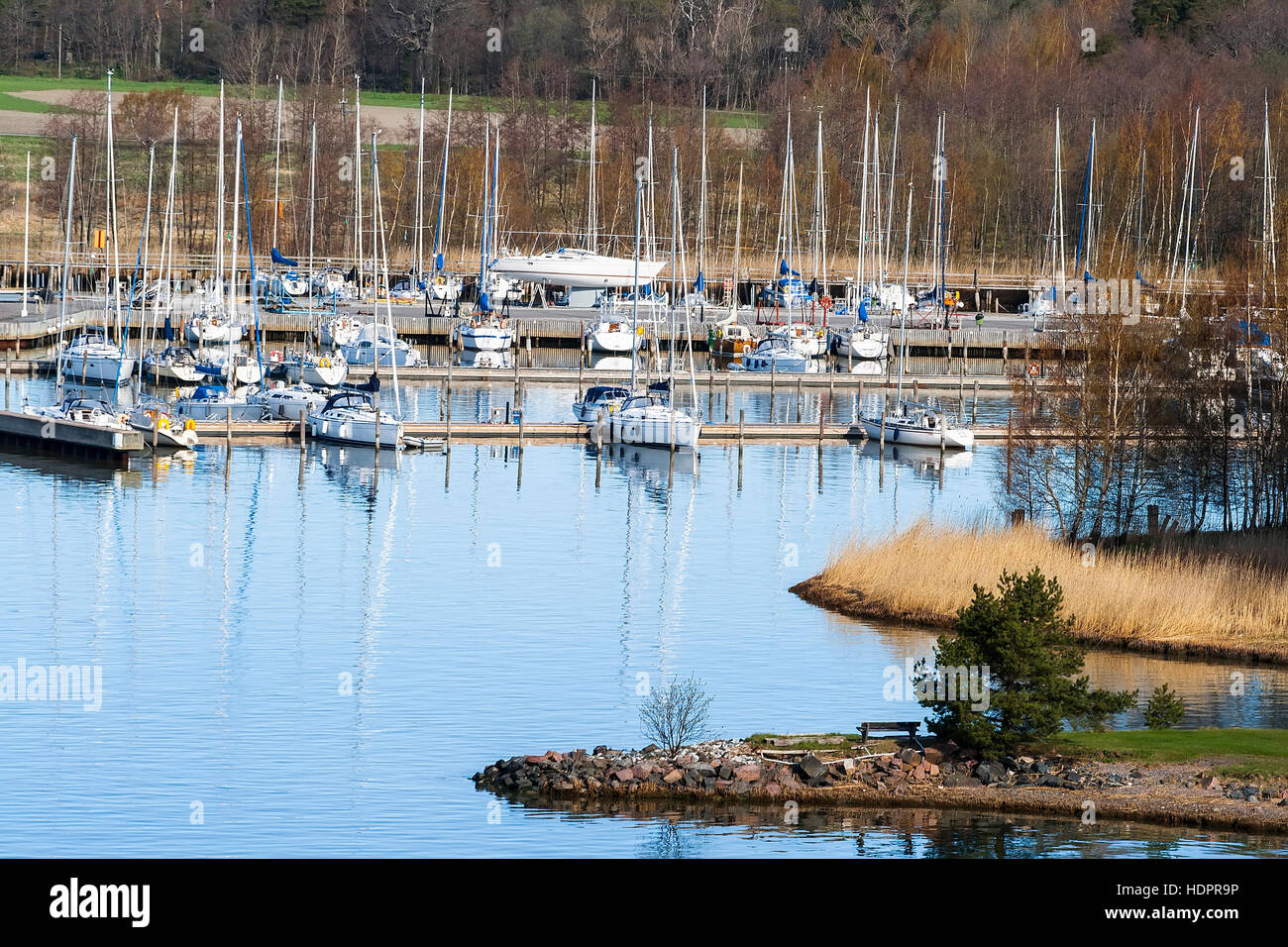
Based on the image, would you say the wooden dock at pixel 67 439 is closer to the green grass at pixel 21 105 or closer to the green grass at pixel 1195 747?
the green grass at pixel 1195 747

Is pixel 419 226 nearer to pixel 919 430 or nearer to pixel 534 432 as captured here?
pixel 534 432

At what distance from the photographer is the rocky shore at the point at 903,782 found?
3409cm

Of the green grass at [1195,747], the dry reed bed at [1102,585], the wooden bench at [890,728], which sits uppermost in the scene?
the dry reed bed at [1102,585]

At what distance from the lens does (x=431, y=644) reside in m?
49.3

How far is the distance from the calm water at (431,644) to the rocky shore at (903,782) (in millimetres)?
535

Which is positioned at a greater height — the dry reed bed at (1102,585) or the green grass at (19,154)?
the green grass at (19,154)

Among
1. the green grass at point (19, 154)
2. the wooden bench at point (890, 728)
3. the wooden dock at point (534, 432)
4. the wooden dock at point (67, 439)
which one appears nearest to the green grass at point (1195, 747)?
the wooden bench at point (890, 728)

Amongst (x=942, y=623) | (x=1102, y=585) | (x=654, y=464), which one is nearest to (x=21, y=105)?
(x=654, y=464)

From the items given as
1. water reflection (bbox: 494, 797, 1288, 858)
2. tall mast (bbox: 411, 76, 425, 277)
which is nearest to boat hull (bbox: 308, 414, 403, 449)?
tall mast (bbox: 411, 76, 425, 277)

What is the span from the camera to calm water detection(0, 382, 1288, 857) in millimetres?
34094

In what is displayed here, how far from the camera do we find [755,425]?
81312mm

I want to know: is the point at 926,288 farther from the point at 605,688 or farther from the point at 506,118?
the point at 605,688

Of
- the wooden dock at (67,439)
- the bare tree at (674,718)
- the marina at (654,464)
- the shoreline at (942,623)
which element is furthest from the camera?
the wooden dock at (67,439)

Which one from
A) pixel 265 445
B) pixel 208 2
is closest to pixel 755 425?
pixel 265 445
